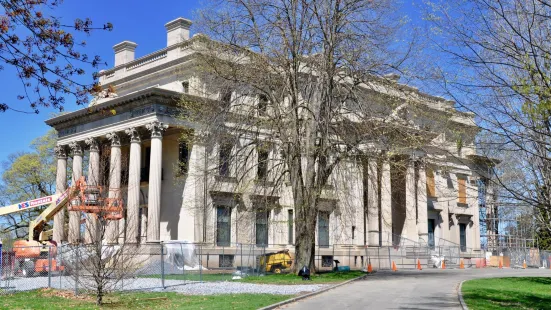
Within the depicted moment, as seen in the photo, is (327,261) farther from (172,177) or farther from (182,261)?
(182,261)

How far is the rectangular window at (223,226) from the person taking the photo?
4238cm

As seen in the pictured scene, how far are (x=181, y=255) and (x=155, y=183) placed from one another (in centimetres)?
585

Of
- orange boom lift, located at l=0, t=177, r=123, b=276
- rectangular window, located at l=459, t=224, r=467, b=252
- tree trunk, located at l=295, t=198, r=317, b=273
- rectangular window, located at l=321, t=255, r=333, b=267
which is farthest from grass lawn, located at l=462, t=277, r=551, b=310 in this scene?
rectangular window, located at l=459, t=224, r=467, b=252

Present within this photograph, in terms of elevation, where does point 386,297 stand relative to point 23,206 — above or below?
below

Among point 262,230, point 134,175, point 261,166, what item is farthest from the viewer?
point 262,230

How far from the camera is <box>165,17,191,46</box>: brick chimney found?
4412cm

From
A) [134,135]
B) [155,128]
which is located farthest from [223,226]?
[134,135]

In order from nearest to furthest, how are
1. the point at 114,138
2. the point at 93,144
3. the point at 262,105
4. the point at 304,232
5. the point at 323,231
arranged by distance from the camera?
the point at 304,232 → the point at 262,105 → the point at 114,138 → the point at 93,144 → the point at 323,231

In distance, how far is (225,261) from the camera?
41.2 metres

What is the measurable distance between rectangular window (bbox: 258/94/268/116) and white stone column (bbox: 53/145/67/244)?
66.7ft

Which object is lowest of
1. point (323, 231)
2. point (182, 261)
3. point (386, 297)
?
point (386, 297)

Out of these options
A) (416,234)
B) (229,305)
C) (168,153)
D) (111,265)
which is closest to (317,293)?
(229,305)

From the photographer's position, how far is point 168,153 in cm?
4441

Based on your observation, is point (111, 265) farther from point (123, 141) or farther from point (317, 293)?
point (123, 141)
